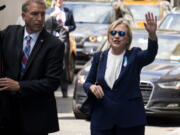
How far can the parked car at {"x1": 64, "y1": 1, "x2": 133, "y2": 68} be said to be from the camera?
747 inches

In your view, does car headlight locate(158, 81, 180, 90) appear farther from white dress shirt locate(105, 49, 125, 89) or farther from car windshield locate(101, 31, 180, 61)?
white dress shirt locate(105, 49, 125, 89)

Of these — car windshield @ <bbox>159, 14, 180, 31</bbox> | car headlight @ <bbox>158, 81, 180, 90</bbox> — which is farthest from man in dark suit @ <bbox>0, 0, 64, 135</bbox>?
car windshield @ <bbox>159, 14, 180, 31</bbox>

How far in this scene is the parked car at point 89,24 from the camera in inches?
747

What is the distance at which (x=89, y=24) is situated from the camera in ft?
66.5

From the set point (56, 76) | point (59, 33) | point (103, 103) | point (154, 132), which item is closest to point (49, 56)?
point (56, 76)

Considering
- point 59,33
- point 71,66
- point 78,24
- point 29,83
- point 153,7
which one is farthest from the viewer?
point 153,7

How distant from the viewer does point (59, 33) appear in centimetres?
1412

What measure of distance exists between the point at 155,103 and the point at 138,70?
477 cm

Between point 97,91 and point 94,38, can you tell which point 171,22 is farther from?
point 97,91

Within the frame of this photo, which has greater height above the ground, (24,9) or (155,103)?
(24,9)

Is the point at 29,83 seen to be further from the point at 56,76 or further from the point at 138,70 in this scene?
the point at 138,70

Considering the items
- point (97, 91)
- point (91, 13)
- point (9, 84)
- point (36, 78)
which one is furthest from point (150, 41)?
point (91, 13)

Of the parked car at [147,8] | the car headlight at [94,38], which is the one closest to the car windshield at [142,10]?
the parked car at [147,8]

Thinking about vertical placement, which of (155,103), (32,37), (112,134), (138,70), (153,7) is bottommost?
(153,7)
